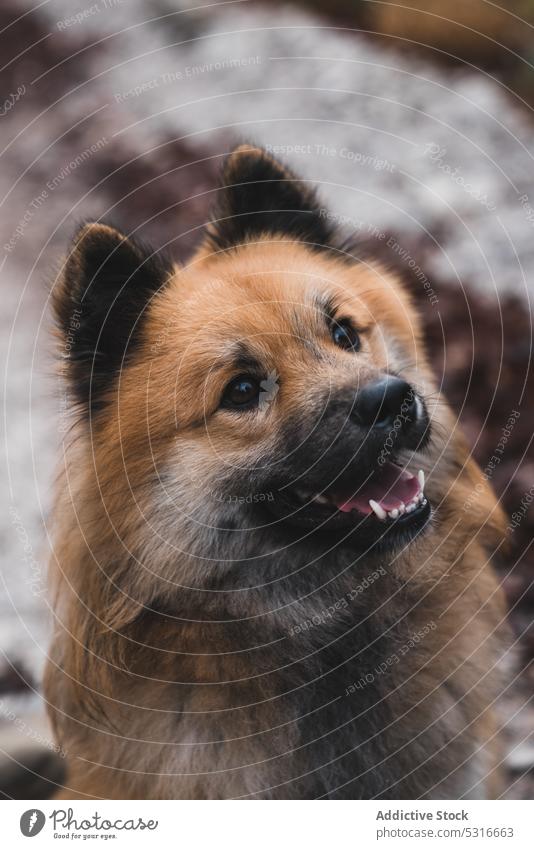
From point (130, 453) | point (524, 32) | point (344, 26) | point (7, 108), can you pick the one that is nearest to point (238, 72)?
point (344, 26)

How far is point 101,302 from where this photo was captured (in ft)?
7.59

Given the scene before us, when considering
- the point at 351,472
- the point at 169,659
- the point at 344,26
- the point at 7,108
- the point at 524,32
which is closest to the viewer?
the point at 351,472

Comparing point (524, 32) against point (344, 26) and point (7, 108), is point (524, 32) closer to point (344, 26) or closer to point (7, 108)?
point (344, 26)

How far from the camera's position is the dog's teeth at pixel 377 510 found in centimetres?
230

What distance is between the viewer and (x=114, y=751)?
2512 millimetres

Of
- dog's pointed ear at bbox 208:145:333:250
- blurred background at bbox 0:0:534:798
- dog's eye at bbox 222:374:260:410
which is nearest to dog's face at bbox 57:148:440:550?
dog's eye at bbox 222:374:260:410

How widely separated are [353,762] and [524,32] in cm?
369

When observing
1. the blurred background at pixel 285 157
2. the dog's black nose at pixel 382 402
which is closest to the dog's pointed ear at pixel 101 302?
the dog's black nose at pixel 382 402

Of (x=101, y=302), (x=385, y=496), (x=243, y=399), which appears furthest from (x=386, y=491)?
(x=101, y=302)

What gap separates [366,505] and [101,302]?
36.2 inches

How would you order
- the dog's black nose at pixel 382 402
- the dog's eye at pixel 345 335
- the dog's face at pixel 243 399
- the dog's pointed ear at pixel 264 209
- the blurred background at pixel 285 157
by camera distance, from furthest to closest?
the blurred background at pixel 285 157 → the dog's pointed ear at pixel 264 209 → the dog's eye at pixel 345 335 → the dog's face at pixel 243 399 → the dog's black nose at pixel 382 402

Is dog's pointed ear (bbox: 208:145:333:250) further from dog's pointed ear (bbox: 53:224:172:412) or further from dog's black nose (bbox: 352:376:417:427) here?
dog's black nose (bbox: 352:376:417:427)

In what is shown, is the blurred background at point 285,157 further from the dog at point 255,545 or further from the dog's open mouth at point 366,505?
the dog's open mouth at point 366,505

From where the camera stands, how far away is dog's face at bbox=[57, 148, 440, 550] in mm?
2254
